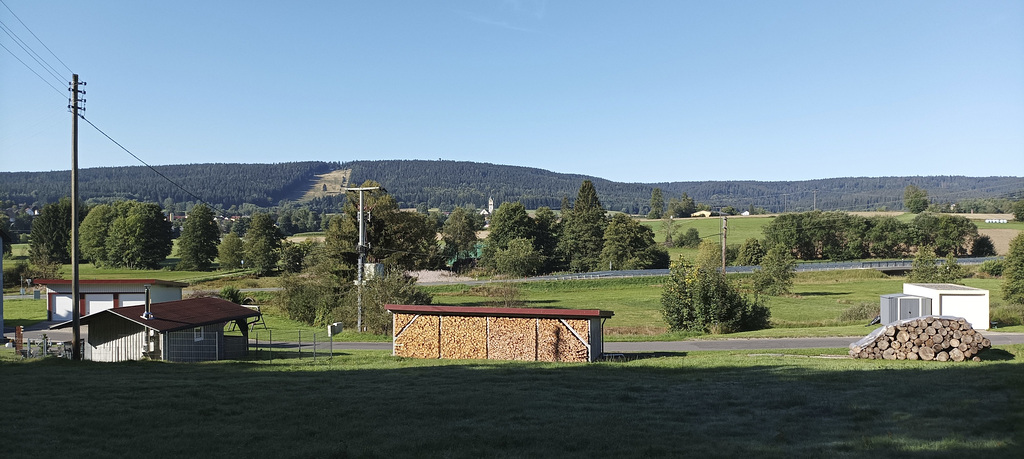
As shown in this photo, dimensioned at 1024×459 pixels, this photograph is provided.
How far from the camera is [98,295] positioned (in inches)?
1877

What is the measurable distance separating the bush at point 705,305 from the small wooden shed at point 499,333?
14014 mm

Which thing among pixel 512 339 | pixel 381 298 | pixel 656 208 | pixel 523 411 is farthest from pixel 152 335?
pixel 656 208

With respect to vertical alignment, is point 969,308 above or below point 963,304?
below

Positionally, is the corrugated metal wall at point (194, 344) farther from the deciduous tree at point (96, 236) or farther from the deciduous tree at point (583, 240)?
the deciduous tree at point (96, 236)

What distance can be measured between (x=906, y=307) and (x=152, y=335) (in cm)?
3487

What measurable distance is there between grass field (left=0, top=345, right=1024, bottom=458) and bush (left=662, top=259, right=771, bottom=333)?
55.7 ft

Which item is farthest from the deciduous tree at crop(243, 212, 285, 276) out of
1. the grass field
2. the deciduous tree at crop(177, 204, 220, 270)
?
the grass field

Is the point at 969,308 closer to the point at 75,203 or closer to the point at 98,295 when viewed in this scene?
the point at 75,203

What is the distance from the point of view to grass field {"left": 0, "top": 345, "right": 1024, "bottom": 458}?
11.0 m

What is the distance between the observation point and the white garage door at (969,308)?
35.0 m

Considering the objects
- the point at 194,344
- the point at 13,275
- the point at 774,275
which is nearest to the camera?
the point at 194,344

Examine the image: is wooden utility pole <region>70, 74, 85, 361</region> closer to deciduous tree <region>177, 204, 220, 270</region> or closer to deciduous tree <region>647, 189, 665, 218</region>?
deciduous tree <region>177, 204, 220, 270</region>

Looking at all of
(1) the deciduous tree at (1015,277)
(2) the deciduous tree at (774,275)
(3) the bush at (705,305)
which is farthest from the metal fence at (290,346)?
(1) the deciduous tree at (1015,277)

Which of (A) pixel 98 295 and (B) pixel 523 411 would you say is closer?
(B) pixel 523 411
